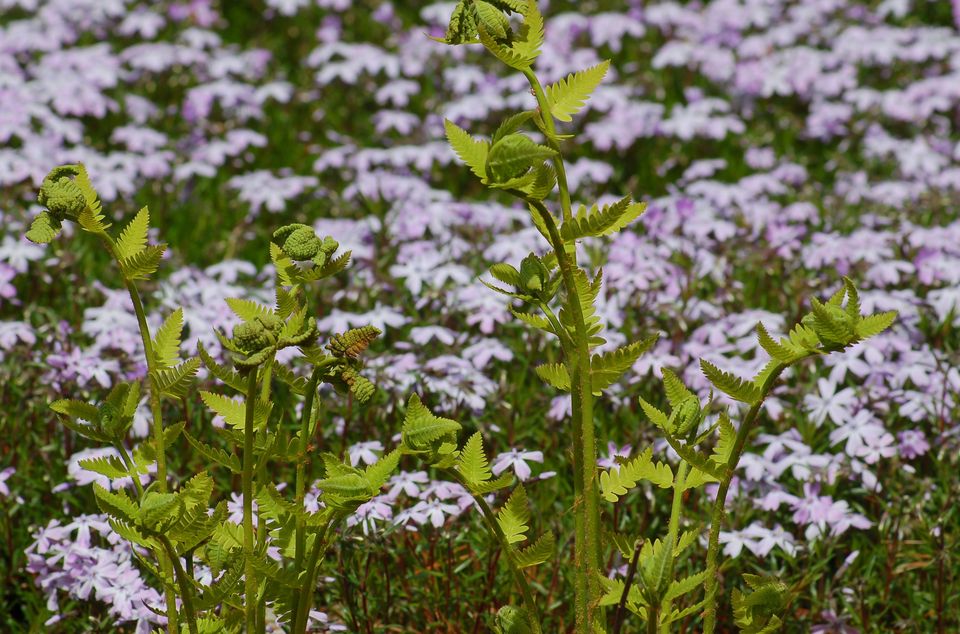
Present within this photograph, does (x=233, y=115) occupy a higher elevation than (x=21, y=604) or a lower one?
higher

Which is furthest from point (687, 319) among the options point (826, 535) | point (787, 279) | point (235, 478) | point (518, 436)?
point (235, 478)

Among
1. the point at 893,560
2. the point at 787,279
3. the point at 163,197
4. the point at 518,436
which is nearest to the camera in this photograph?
the point at 893,560

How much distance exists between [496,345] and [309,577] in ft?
5.05

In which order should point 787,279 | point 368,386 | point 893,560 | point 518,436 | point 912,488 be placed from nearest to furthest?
point 368,386, point 893,560, point 912,488, point 518,436, point 787,279

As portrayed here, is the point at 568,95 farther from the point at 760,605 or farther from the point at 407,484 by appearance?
the point at 407,484

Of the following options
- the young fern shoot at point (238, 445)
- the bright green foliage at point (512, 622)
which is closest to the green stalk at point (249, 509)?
the young fern shoot at point (238, 445)

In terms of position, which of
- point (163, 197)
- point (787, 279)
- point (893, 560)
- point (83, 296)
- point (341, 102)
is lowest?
point (893, 560)

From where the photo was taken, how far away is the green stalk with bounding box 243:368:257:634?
178 cm

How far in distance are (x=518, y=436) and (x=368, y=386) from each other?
56.0 inches

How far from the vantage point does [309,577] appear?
73.2 inches

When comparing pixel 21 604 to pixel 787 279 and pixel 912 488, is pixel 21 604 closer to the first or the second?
pixel 912 488

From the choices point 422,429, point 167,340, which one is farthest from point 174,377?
point 422,429

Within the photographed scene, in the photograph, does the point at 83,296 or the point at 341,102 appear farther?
the point at 341,102

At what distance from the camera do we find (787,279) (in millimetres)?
3961
